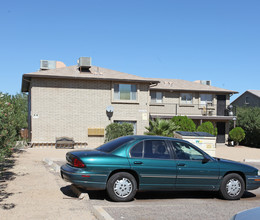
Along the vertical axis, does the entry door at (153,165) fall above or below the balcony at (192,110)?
below

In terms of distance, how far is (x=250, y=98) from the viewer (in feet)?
151

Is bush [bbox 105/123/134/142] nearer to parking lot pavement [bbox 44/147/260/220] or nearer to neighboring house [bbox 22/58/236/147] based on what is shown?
neighboring house [bbox 22/58/236/147]

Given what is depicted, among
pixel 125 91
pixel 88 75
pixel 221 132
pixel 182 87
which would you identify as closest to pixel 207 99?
pixel 182 87

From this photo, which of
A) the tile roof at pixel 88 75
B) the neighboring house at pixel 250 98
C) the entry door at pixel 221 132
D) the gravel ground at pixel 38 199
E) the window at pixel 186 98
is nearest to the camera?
the gravel ground at pixel 38 199

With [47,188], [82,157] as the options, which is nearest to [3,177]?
[47,188]

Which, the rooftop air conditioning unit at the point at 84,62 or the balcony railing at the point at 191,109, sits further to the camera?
the balcony railing at the point at 191,109

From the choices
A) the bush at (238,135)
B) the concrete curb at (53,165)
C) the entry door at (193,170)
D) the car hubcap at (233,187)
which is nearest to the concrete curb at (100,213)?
the entry door at (193,170)

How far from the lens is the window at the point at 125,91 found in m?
26.1

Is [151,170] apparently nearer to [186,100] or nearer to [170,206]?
[170,206]

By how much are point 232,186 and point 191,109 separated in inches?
947

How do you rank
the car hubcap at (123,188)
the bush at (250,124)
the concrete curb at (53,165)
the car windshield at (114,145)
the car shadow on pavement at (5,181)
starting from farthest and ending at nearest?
the bush at (250,124)
the concrete curb at (53,165)
the car windshield at (114,145)
the car hubcap at (123,188)
the car shadow on pavement at (5,181)

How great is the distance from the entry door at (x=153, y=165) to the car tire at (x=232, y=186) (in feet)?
4.62

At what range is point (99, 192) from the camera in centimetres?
912

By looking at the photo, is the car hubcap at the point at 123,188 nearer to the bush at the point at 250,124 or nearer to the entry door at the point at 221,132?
the bush at the point at 250,124
